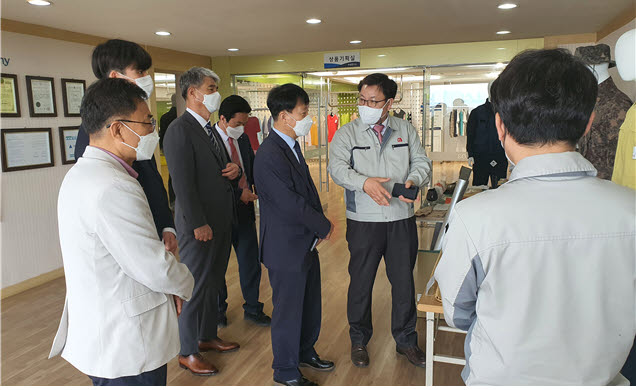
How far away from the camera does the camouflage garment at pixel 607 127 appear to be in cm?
228

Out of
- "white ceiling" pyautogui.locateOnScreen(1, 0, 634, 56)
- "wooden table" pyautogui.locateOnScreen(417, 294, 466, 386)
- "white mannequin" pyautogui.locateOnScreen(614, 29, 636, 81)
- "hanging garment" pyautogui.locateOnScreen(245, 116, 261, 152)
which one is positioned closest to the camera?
"white mannequin" pyautogui.locateOnScreen(614, 29, 636, 81)

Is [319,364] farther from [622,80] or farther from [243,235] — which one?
[622,80]

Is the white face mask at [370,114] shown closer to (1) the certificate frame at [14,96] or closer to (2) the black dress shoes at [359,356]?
(2) the black dress shoes at [359,356]

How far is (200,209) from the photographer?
2.81m

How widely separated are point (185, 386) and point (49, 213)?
125 inches

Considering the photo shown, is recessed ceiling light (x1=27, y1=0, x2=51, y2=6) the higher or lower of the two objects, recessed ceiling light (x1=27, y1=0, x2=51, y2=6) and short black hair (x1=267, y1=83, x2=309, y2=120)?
the higher

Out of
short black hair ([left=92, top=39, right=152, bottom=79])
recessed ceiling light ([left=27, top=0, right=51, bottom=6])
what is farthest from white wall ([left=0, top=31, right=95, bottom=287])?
short black hair ([left=92, top=39, right=152, bottom=79])

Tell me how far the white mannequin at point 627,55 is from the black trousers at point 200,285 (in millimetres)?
2327

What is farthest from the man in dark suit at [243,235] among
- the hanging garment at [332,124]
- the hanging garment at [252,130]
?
the hanging garment at [332,124]

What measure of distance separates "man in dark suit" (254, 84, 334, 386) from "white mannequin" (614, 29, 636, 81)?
1.49 meters

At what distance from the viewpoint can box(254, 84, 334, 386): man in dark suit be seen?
8.02 feet

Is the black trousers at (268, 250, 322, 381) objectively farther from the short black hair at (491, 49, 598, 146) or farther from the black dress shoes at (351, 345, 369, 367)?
the short black hair at (491, 49, 598, 146)

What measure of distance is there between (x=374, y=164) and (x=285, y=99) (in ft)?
2.31

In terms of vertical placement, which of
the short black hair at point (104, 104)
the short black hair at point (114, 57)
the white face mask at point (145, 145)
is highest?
the short black hair at point (114, 57)
